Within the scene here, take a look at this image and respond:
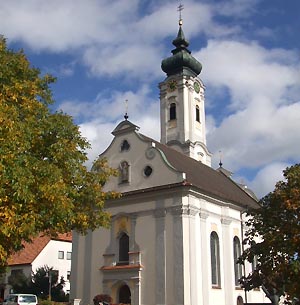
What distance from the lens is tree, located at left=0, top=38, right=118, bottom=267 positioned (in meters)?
13.8

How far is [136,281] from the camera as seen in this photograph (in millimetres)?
32562

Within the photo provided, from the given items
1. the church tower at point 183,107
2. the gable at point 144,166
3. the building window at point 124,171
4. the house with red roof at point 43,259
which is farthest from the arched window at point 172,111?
the building window at point 124,171

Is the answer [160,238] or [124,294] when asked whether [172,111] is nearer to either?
[160,238]

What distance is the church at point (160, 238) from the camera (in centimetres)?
3170

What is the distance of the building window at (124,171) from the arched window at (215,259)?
7.32m

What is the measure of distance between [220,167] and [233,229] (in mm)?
11891

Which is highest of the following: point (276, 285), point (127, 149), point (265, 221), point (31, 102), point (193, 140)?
point (193, 140)

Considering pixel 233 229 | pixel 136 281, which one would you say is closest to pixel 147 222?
pixel 136 281

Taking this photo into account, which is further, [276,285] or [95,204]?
[276,285]

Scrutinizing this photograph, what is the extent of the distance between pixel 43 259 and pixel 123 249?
19890 millimetres

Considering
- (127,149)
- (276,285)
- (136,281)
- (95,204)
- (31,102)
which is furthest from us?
(127,149)

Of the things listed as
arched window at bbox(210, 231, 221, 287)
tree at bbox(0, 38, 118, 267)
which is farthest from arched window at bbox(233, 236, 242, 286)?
tree at bbox(0, 38, 118, 267)

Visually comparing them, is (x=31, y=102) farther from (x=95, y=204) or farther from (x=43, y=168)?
(x=95, y=204)

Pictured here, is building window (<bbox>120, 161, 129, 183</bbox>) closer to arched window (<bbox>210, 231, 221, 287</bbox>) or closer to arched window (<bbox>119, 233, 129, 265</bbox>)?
arched window (<bbox>119, 233, 129, 265</bbox>)
